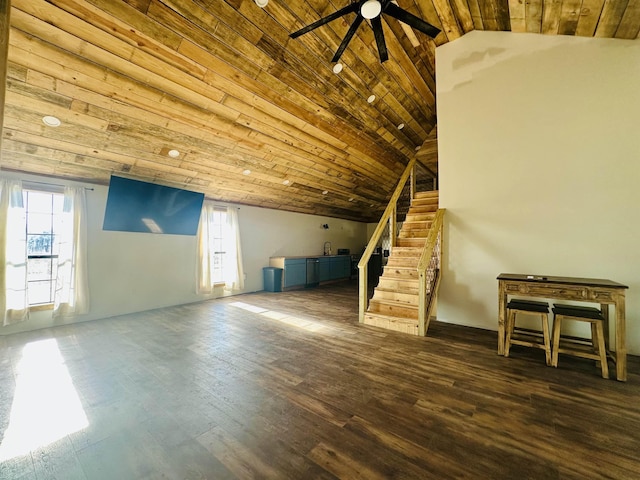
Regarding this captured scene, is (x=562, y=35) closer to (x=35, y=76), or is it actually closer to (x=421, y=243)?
(x=421, y=243)

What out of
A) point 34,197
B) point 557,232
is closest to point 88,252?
point 34,197

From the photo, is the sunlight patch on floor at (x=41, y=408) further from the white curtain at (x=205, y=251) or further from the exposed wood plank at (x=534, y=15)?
the exposed wood plank at (x=534, y=15)

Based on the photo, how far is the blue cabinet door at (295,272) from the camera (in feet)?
23.9

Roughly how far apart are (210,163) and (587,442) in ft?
18.1

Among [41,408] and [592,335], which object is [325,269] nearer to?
[592,335]

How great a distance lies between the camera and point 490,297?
3.75 m

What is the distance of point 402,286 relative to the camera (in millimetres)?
4227

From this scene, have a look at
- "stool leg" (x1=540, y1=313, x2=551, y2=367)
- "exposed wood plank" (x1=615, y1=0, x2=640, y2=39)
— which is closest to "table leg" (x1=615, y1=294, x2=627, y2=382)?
"stool leg" (x1=540, y1=313, x2=551, y2=367)

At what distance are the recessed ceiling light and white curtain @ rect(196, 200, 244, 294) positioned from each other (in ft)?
9.41

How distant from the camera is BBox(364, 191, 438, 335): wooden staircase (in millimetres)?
3842

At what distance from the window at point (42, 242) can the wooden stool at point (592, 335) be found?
6.89 meters

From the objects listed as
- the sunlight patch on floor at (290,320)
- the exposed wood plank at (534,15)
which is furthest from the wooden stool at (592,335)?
the exposed wood plank at (534,15)

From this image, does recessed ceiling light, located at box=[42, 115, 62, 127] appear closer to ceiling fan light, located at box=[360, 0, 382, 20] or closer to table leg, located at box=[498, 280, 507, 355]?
ceiling fan light, located at box=[360, 0, 382, 20]

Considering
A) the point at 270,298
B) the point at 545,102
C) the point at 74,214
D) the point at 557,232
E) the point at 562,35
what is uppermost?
the point at 562,35
